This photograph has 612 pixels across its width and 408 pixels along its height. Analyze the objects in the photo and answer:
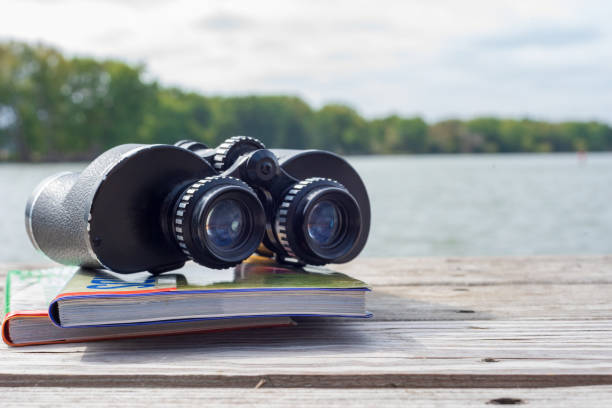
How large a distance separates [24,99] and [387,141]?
3285 cm

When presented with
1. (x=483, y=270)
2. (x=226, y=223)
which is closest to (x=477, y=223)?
(x=483, y=270)

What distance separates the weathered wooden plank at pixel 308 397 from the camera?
91 centimetres

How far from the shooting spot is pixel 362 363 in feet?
3.45

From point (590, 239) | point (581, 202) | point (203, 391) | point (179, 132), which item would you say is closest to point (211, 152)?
point (203, 391)

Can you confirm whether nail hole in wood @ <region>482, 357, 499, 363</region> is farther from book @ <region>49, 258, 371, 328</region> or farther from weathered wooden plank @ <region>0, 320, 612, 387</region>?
book @ <region>49, 258, 371, 328</region>

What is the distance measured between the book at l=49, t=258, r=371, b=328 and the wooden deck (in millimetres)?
54

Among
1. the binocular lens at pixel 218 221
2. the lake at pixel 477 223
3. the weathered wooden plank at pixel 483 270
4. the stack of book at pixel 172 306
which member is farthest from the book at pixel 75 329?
the lake at pixel 477 223

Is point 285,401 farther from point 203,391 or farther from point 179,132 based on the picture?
Result: point 179,132

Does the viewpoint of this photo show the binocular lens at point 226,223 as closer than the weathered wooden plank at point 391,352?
No

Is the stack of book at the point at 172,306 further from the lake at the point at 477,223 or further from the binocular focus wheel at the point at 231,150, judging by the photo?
the lake at the point at 477,223

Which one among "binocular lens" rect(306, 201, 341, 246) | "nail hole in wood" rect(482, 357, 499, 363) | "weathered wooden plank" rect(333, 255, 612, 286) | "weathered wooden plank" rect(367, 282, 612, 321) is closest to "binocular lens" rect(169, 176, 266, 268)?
"binocular lens" rect(306, 201, 341, 246)

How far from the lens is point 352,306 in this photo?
1.25 meters

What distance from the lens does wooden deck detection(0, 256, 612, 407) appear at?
0.94m

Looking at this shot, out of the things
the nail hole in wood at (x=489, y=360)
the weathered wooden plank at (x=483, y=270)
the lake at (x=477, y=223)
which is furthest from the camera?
the lake at (x=477, y=223)
